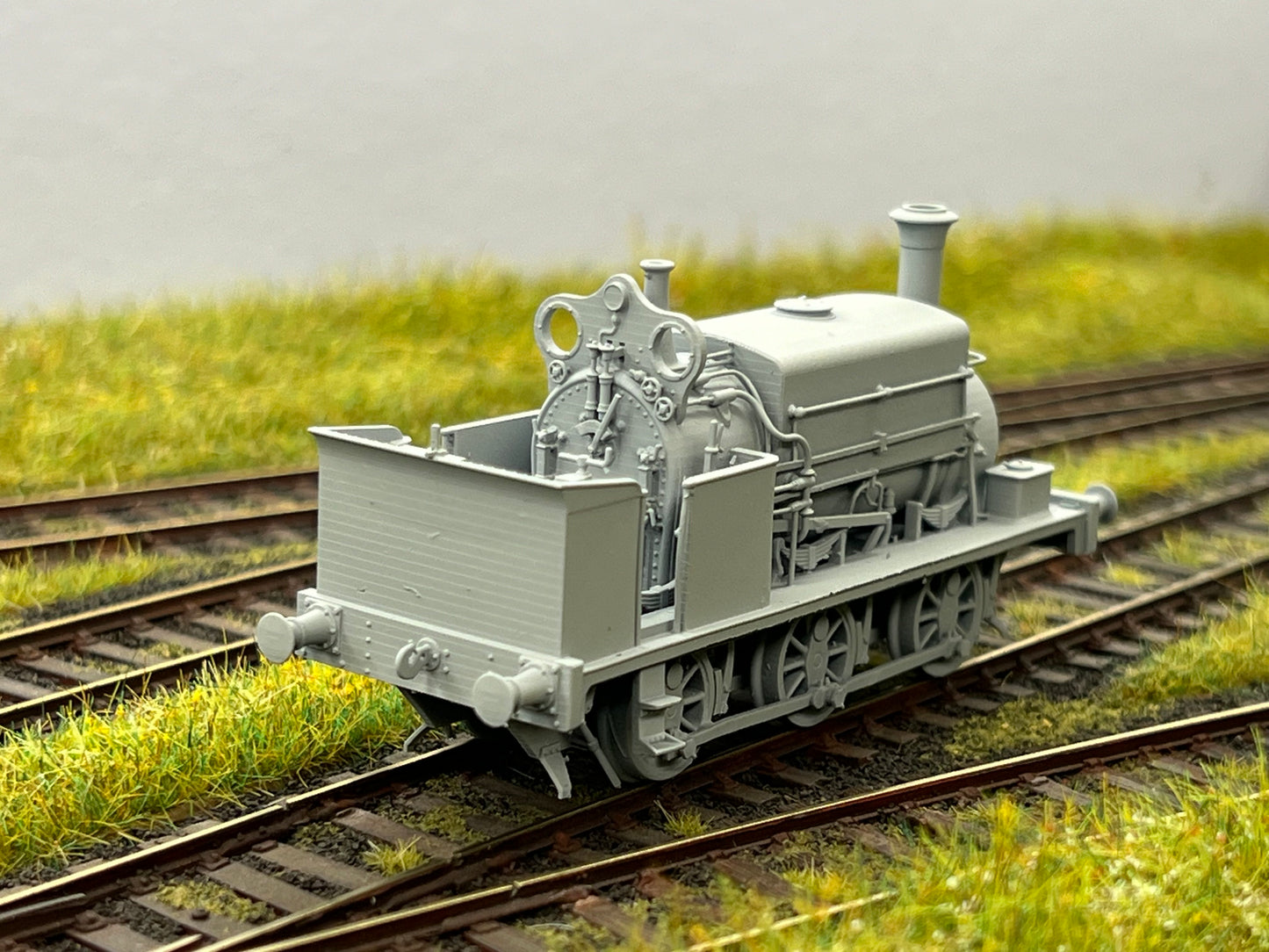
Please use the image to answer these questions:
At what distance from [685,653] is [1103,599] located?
18.3ft

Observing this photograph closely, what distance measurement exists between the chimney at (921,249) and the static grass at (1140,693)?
112 inches

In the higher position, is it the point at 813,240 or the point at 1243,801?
the point at 813,240

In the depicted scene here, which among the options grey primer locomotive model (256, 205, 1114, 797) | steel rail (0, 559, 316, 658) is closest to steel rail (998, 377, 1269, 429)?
grey primer locomotive model (256, 205, 1114, 797)

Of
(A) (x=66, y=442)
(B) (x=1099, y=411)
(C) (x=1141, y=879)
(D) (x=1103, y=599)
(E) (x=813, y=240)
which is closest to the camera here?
(C) (x=1141, y=879)

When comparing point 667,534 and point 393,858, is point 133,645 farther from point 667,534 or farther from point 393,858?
point 667,534

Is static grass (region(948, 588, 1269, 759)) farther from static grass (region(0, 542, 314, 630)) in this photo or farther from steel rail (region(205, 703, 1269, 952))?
static grass (region(0, 542, 314, 630))

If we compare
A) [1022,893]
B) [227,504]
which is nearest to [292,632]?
[1022,893]

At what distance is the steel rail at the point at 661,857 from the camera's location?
764 centimetres

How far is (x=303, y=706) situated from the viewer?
9.83m

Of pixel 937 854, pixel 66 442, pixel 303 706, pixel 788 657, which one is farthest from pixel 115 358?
pixel 937 854

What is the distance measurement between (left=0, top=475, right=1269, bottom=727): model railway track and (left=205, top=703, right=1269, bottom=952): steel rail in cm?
279

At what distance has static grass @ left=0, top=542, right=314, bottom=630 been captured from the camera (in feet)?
40.7

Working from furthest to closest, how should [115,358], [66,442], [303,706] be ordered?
[115,358]
[66,442]
[303,706]

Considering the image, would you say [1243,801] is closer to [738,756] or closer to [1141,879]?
[1141,879]
